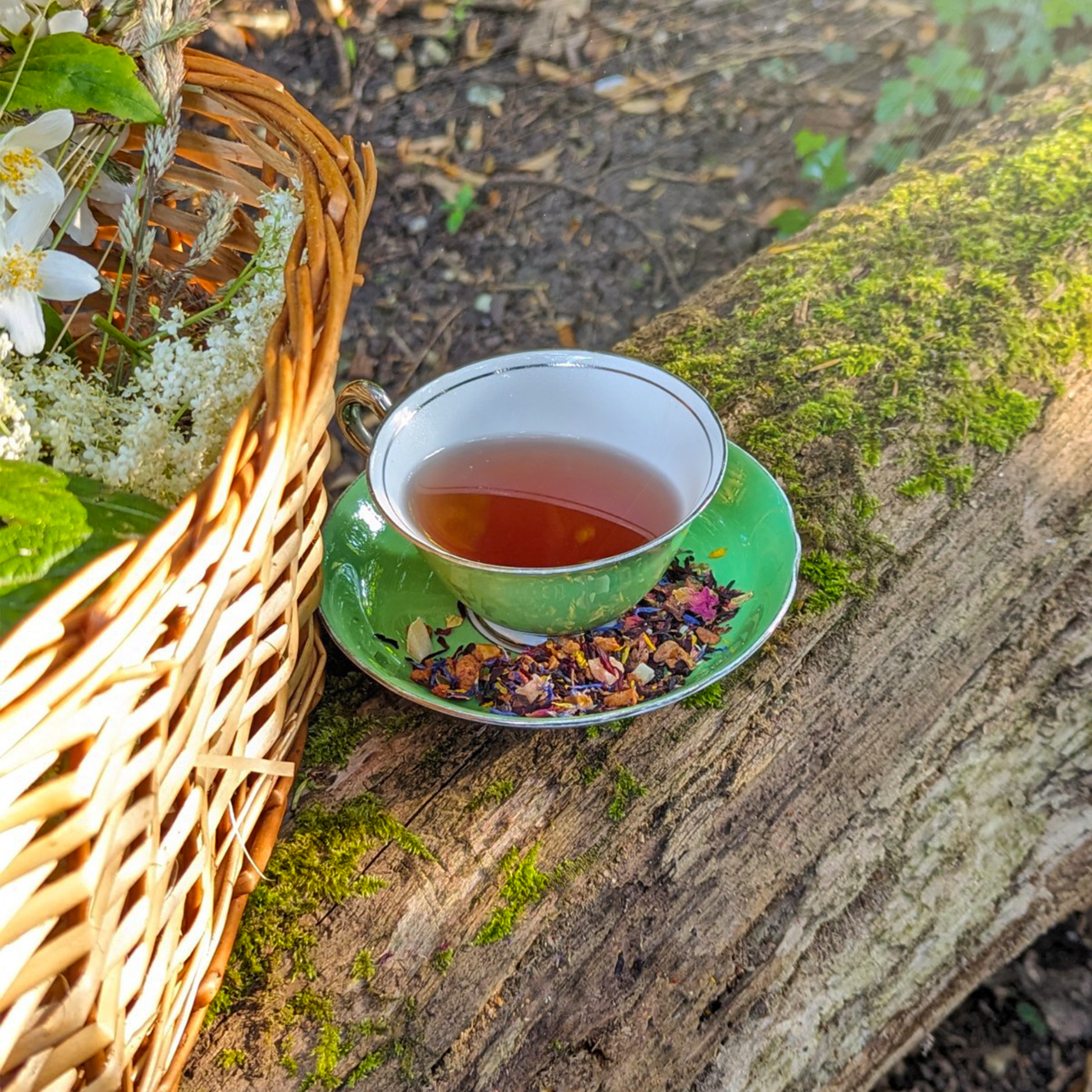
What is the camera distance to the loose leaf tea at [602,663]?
1.01 meters

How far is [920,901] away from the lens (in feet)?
3.15

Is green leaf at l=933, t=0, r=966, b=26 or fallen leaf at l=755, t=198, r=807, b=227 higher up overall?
green leaf at l=933, t=0, r=966, b=26

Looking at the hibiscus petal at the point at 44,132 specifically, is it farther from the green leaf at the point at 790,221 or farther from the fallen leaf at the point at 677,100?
the fallen leaf at the point at 677,100

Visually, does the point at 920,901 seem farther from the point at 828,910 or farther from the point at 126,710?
the point at 126,710

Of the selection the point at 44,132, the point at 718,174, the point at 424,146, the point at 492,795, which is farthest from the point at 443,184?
the point at 492,795

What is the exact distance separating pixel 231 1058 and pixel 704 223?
2868mm

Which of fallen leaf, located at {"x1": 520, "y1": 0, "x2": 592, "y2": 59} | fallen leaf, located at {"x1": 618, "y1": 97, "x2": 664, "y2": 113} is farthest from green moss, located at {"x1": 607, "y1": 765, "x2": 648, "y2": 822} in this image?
fallen leaf, located at {"x1": 520, "y1": 0, "x2": 592, "y2": 59}

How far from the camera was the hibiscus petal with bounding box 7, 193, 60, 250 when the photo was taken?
100cm

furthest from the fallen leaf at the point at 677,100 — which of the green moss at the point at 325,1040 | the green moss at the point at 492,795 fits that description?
the green moss at the point at 325,1040

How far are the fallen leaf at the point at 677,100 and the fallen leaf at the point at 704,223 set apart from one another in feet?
1.54

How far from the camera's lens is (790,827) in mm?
972

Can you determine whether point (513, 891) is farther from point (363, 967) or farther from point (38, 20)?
point (38, 20)

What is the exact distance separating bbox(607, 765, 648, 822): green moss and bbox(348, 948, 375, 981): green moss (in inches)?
10.0

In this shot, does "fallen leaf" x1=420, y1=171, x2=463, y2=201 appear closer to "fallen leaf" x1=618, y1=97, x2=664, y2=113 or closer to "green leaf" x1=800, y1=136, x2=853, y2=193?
"fallen leaf" x1=618, y1=97, x2=664, y2=113
